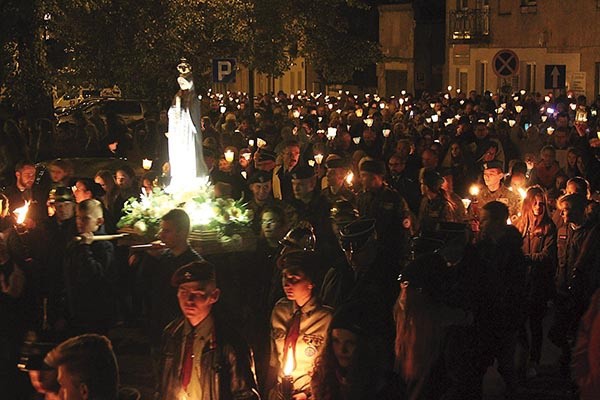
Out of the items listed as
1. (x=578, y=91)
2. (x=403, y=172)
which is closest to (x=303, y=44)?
(x=578, y=91)

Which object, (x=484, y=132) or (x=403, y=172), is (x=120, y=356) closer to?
(x=403, y=172)

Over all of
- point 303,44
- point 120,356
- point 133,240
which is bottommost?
point 120,356

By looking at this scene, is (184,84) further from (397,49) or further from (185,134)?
(397,49)

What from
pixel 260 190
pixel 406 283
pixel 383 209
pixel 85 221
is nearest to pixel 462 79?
pixel 260 190

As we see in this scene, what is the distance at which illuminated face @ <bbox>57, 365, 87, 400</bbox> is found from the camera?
5.31 metres

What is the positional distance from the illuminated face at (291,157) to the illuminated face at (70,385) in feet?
28.2

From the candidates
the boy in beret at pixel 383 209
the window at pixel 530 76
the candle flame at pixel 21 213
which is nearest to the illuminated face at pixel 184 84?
the candle flame at pixel 21 213

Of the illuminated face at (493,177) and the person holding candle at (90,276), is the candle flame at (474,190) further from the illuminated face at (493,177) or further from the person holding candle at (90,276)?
the person holding candle at (90,276)

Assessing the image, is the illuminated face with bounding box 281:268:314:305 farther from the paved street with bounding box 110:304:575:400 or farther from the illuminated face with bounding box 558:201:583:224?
the illuminated face with bounding box 558:201:583:224

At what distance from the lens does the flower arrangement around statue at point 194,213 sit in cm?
1159

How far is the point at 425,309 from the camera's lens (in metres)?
6.63

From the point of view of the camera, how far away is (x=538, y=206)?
1070 cm

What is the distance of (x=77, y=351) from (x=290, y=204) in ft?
19.4

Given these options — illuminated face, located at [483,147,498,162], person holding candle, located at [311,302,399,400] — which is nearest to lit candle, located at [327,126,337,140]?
illuminated face, located at [483,147,498,162]
